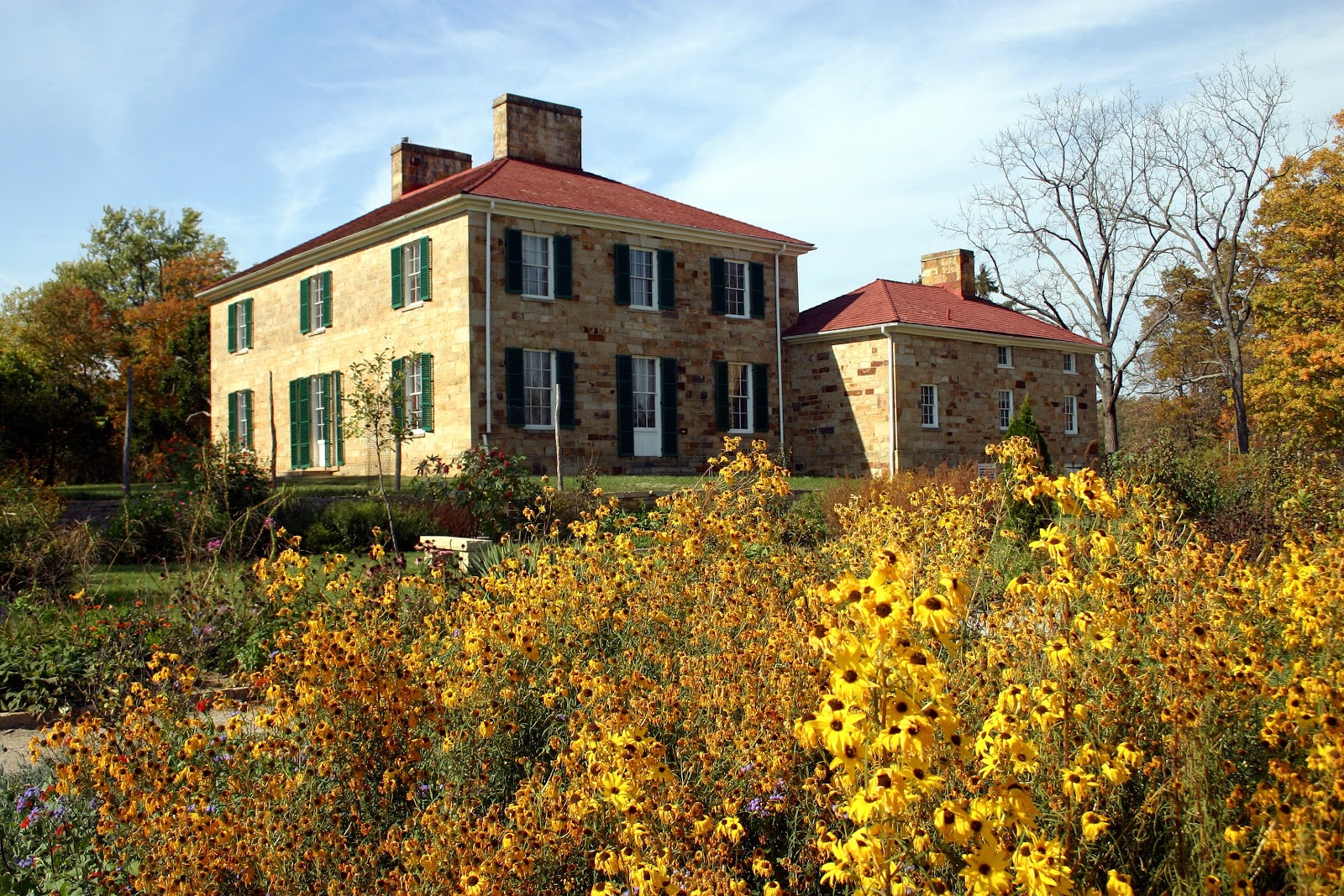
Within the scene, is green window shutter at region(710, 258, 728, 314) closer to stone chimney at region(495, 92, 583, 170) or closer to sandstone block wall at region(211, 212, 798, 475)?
sandstone block wall at region(211, 212, 798, 475)

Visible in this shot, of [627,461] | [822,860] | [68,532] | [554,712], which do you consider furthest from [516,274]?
[822,860]

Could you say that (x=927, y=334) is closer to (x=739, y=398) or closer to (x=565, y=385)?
(x=739, y=398)

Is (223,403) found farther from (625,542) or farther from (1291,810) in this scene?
(1291,810)

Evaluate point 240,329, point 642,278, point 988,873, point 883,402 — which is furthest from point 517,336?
point 988,873

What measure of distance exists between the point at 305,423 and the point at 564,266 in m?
7.61

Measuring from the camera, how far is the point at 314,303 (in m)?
25.0

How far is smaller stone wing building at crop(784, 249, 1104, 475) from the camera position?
944 inches

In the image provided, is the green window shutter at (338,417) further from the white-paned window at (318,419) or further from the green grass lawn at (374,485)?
the green grass lawn at (374,485)

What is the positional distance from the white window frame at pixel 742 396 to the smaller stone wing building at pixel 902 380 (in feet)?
4.17

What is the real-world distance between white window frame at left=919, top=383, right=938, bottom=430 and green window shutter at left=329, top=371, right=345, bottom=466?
1252 centimetres

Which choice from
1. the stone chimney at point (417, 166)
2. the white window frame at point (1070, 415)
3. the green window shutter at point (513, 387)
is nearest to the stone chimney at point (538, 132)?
the stone chimney at point (417, 166)

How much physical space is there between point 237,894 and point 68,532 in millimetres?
7632

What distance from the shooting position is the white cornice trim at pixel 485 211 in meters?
20.4

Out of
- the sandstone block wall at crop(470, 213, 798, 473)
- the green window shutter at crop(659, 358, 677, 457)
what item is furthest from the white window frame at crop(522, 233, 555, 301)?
the green window shutter at crop(659, 358, 677, 457)
